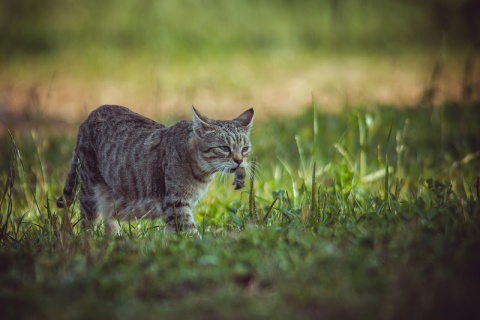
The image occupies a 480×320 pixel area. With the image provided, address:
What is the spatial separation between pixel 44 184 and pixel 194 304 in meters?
2.83

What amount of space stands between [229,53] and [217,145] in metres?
7.16

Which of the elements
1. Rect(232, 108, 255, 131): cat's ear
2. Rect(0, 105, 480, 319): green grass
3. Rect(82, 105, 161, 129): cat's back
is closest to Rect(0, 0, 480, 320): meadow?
Rect(0, 105, 480, 319): green grass

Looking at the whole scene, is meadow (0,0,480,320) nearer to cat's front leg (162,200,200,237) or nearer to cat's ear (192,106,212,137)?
cat's front leg (162,200,200,237)

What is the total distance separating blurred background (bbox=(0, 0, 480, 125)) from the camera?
8.95m

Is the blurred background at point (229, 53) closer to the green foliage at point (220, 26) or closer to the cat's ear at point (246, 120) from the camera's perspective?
the green foliage at point (220, 26)

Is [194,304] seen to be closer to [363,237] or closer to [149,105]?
[363,237]

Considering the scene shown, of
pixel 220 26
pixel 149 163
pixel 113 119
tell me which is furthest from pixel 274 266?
pixel 220 26

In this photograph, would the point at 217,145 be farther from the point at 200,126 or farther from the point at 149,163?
the point at 149,163

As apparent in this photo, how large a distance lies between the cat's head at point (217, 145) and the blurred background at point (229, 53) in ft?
11.4

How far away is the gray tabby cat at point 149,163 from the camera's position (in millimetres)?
4336

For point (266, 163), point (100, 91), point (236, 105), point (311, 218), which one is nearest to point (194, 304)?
point (311, 218)

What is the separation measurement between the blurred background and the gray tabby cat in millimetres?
3213

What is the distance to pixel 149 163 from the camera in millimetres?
4496

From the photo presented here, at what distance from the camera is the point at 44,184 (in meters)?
5.04
